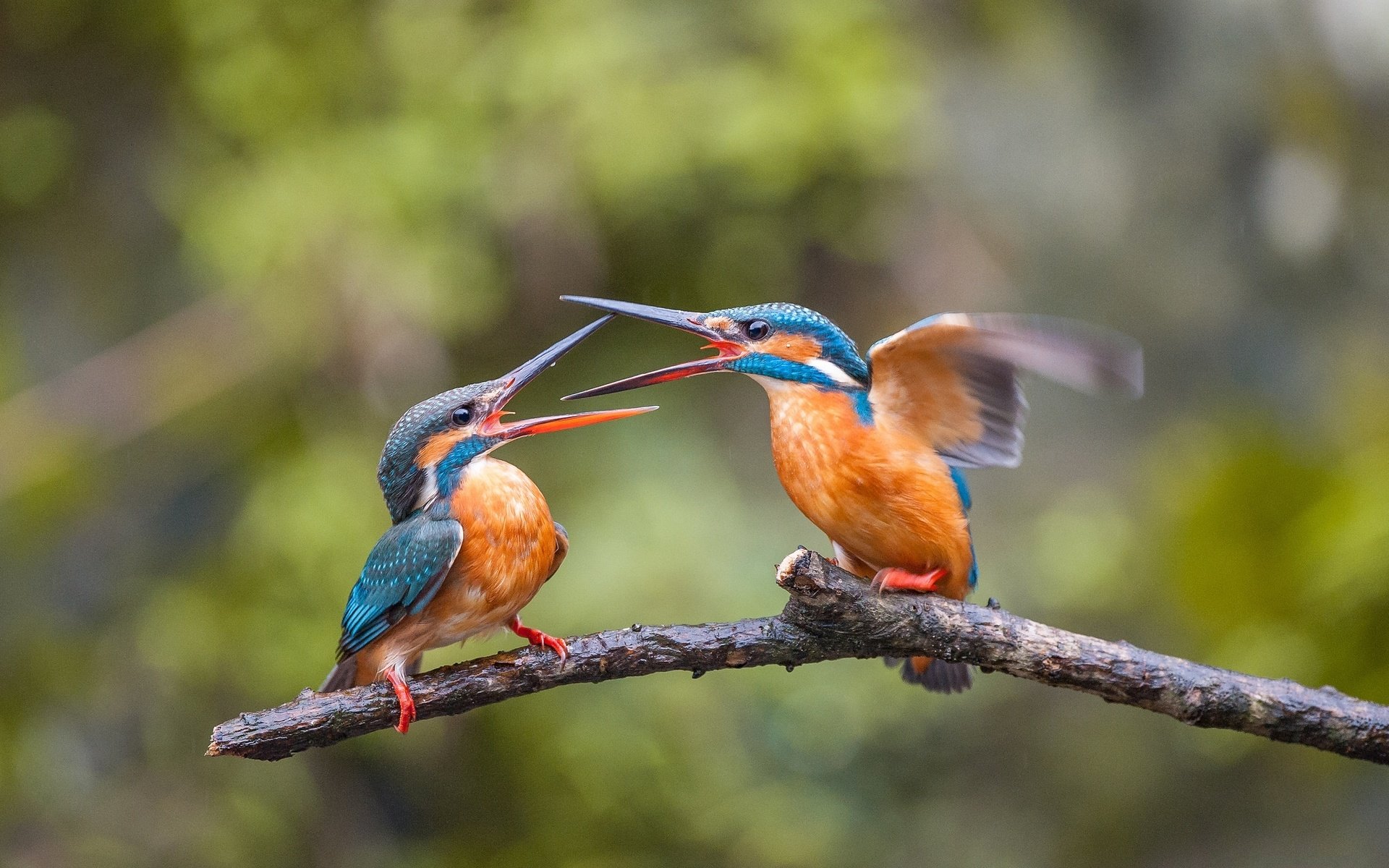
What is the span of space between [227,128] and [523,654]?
4.62m

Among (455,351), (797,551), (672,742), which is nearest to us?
(797,551)

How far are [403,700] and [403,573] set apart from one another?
0.24m

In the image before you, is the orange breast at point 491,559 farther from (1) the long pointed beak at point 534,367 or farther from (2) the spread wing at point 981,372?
(2) the spread wing at point 981,372

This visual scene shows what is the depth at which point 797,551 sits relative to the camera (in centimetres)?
212

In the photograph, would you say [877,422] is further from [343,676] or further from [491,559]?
[343,676]

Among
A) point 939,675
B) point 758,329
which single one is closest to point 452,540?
point 758,329

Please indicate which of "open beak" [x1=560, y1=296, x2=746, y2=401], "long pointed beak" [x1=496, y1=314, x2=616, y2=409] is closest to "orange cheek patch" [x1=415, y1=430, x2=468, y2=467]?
"long pointed beak" [x1=496, y1=314, x2=616, y2=409]

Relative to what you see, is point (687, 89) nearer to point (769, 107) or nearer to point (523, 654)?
point (769, 107)

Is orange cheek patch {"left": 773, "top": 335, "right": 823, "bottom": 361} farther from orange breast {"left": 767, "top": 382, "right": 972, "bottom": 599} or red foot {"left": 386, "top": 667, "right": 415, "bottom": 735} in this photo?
red foot {"left": 386, "top": 667, "right": 415, "bottom": 735}

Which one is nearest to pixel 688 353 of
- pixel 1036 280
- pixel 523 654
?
pixel 1036 280

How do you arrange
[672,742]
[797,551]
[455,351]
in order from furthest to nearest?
[455,351], [672,742], [797,551]

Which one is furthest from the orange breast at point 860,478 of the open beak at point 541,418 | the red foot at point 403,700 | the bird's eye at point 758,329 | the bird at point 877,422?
the red foot at point 403,700

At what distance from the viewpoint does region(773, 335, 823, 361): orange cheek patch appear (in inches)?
95.1

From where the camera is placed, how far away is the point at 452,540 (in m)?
2.31
